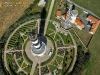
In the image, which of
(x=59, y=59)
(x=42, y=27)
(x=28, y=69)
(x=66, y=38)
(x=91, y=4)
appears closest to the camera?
(x=28, y=69)

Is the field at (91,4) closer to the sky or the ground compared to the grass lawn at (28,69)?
closer to the sky

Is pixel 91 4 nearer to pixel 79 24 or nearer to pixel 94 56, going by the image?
pixel 79 24

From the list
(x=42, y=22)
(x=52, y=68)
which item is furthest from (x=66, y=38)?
(x=52, y=68)

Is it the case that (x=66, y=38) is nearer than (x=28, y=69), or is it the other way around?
(x=28, y=69)

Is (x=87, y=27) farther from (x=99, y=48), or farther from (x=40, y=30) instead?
(x=40, y=30)

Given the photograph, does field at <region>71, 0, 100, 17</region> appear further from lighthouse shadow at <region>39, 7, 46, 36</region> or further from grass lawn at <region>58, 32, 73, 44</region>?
grass lawn at <region>58, 32, 73, 44</region>

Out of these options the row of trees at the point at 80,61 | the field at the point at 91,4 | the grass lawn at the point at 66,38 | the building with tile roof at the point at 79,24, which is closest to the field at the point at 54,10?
the grass lawn at the point at 66,38

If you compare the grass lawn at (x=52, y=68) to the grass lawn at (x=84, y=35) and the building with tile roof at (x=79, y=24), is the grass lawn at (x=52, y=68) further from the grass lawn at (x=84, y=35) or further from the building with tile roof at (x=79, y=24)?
the building with tile roof at (x=79, y=24)
